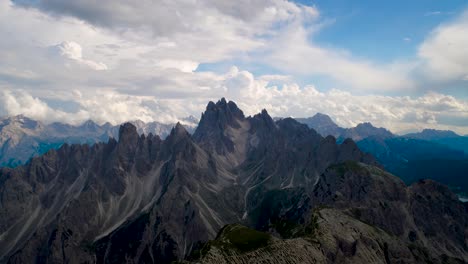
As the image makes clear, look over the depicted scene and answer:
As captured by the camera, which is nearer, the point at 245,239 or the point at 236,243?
the point at 236,243

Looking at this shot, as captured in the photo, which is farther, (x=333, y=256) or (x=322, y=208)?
(x=322, y=208)

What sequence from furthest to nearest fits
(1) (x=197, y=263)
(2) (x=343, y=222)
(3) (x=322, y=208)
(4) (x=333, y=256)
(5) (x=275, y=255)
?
(3) (x=322, y=208) < (2) (x=343, y=222) < (4) (x=333, y=256) < (5) (x=275, y=255) < (1) (x=197, y=263)

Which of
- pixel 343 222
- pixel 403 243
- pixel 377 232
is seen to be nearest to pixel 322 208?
pixel 343 222

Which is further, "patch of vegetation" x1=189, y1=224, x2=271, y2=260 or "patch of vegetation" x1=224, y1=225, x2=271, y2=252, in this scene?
"patch of vegetation" x1=224, y1=225, x2=271, y2=252

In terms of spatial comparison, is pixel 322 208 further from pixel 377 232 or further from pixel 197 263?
pixel 197 263

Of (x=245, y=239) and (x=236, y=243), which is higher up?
(x=245, y=239)

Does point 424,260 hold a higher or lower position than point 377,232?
lower

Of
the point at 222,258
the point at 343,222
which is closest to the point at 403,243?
the point at 343,222

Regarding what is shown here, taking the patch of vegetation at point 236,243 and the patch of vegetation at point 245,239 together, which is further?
the patch of vegetation at point 245,239

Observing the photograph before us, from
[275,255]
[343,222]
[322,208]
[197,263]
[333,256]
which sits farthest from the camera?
[322,208]
